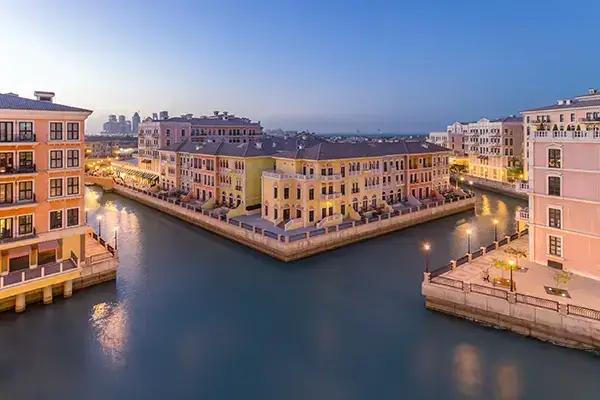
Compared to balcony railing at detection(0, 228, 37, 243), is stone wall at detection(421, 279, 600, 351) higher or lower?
lower

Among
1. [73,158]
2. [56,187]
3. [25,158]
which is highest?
[73,158]

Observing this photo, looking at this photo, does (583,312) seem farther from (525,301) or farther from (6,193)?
(6,193)

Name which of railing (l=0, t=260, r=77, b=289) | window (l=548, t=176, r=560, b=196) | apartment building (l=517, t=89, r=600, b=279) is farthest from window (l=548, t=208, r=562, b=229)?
railing (l=0, t=260, r=77, b=289)

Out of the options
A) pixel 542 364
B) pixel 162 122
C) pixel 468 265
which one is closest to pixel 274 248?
pixel 468 265

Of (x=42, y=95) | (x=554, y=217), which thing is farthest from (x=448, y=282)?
(x=42, y=95)

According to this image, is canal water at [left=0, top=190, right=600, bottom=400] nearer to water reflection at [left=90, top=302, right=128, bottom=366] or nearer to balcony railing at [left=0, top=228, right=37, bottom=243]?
water reflection at [left=90, top=302, right=128, bottom=366]

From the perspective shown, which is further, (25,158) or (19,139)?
(25,158)

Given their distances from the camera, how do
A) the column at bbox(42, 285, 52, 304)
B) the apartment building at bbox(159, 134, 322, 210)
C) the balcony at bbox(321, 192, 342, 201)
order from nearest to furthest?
the column at bbox(42, 285, 52, 304) → the balcony at bbox(321, 192, 342, 201) → the apartment building at bbox(159, 134, 322, 210)
